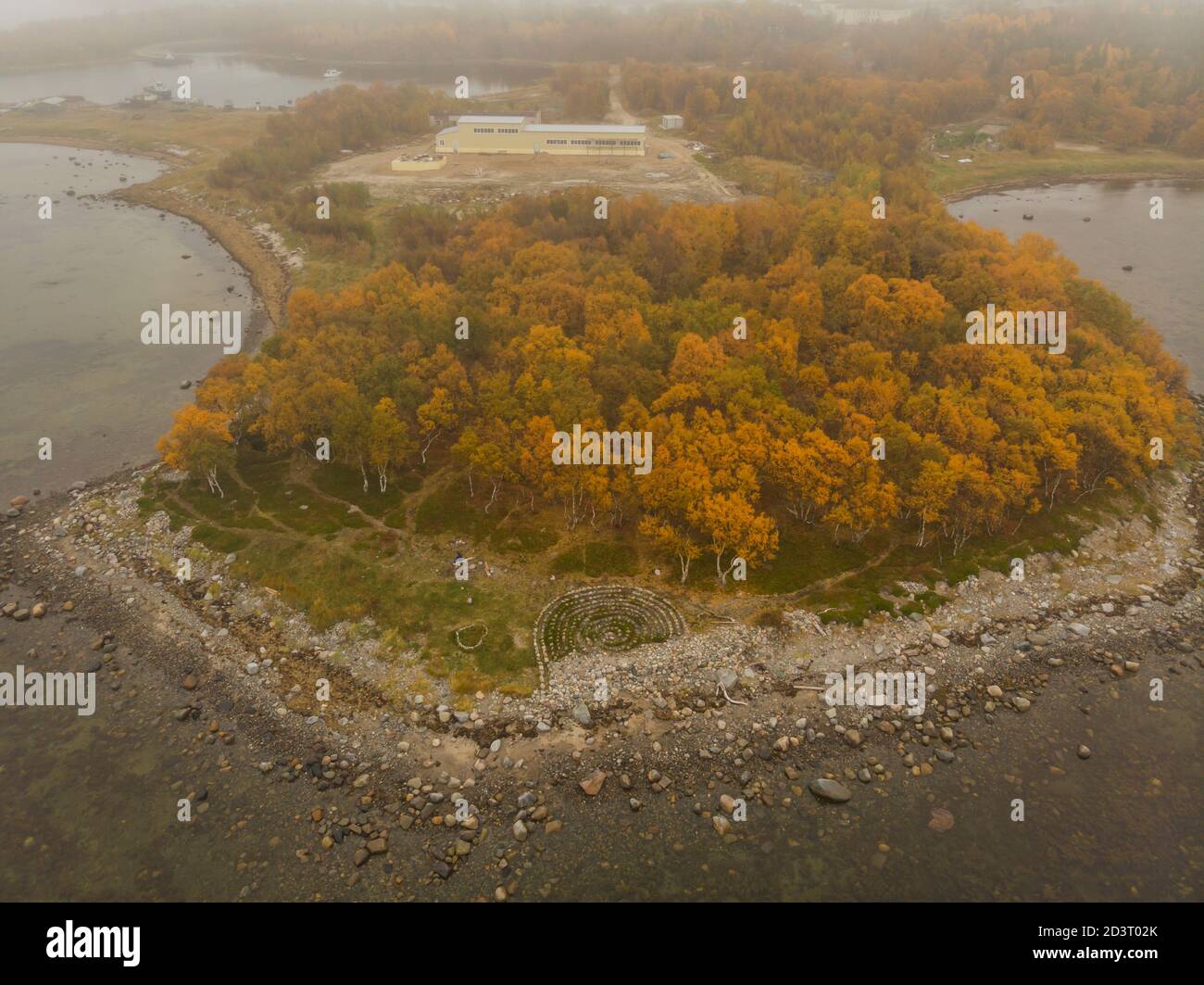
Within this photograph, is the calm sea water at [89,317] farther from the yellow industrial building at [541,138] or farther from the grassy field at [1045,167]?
the grassy field at [1045,167]

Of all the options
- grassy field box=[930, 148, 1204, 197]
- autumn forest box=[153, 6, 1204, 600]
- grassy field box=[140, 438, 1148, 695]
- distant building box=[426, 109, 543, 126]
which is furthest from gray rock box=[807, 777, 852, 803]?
distant building box=[426, 109, 543, 126]

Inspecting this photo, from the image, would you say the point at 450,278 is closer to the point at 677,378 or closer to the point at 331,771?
the point at 677,378

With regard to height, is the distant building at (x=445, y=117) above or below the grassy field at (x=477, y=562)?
above

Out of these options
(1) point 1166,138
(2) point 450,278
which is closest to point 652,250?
(2) point 450,278

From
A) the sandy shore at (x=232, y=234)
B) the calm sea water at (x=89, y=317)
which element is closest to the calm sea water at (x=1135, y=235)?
the sandy shore at (x=232, y=234)

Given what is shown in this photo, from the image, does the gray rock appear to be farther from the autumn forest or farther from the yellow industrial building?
the yellow industrial building

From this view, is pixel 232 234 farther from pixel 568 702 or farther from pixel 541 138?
pixel 568 702
